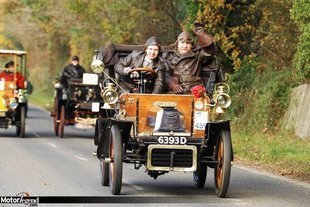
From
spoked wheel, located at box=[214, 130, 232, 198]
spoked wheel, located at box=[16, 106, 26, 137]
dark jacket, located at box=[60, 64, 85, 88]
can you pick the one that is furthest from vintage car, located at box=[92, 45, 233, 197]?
dark jacket, located at box=[60, 64, 85, 88]

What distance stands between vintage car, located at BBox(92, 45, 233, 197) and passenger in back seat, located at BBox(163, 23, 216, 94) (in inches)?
15.3

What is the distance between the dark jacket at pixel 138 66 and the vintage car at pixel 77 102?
484 inches

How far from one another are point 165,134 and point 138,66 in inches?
68.3

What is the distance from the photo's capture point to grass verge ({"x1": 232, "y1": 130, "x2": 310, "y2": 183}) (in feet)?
62.2

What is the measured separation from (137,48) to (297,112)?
946 cm

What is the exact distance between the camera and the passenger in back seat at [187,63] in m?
15.3

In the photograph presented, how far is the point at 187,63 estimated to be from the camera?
15.4m

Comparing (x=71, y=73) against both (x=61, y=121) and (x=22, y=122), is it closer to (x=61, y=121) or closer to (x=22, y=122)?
(x=61, y=121)

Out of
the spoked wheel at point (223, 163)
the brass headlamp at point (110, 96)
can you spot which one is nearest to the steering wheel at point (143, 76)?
the brass headlamp at point (110, 96)

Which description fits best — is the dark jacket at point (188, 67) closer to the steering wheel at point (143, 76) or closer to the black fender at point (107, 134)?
the steering wheel at point (143, 76)

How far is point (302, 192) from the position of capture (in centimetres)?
1517

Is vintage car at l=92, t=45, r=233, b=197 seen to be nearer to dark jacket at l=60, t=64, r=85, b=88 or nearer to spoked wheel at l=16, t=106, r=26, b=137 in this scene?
spoked wheel at l=16, t=106, r=26, b=137

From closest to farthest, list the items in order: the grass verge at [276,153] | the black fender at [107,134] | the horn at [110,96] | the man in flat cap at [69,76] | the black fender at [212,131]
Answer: the black fender at [212,131] < the black fender at [107,134] < the horn at [110,96] < the grass verge at [276,153] < the man in flat cap at [69,76]

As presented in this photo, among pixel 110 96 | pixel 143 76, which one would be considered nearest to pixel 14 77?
pixel 143 76
